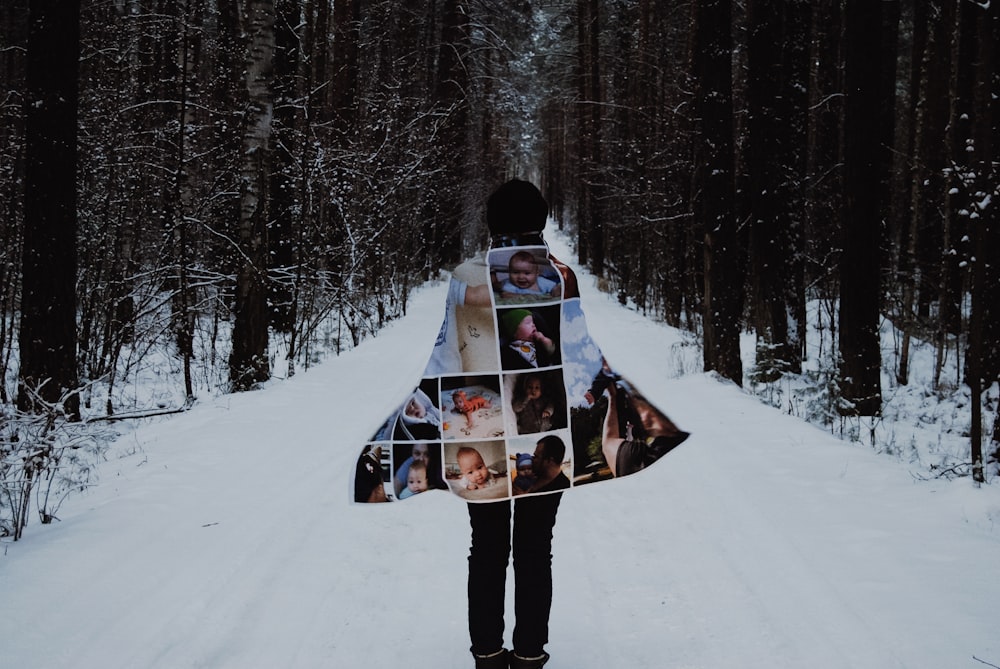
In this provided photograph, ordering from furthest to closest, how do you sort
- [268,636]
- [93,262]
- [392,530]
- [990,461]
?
1. [93,262]
2. [990,461]
3. [392,530]
4. [268,636]

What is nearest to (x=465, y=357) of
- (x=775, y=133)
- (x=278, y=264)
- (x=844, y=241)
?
(x=844, y=241)

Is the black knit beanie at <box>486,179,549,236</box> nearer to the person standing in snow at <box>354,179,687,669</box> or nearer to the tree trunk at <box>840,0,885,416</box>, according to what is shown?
the person standing in snow at <box>354,179,687,669</box>

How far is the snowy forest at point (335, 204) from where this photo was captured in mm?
6328

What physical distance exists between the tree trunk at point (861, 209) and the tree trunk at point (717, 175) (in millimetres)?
1837

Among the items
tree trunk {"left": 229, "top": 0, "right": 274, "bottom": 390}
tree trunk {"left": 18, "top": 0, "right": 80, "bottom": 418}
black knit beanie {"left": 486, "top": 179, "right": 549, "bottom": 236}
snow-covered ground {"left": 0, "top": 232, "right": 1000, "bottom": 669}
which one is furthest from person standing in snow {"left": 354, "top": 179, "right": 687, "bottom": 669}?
tree trunk {"left": 229, "top": 0, "right": 274, "bottom": 390}

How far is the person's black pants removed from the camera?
3.05 metres

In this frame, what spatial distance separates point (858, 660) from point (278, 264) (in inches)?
519

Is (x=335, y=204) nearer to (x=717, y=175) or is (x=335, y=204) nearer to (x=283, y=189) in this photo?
(x=283, y=189)

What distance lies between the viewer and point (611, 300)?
24.9m

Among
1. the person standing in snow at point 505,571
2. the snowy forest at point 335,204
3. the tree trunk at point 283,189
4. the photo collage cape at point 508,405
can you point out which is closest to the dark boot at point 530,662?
the person standing in snow at point 505,571

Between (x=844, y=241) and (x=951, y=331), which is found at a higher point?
(x=844, y=241)

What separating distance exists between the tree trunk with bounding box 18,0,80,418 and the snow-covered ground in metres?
1.08

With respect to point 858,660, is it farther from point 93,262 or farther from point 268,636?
point 93,262

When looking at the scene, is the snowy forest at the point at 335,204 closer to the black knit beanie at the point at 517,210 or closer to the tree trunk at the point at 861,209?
the tree trunk at the point at 861,209
